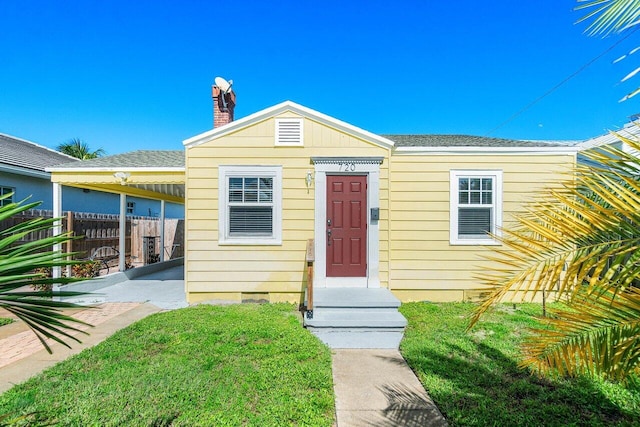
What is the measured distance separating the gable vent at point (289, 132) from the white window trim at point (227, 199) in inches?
21.4

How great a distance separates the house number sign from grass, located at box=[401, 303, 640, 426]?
3156 mm

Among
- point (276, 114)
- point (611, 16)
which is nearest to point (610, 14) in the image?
point (611, 16)

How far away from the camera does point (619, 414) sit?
106 inches

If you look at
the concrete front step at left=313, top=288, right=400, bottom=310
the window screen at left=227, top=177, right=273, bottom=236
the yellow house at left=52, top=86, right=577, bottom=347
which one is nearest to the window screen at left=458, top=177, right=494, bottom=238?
the yellow house at left=52, top=86, right=577, bottom=347

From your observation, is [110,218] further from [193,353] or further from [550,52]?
[550,52]

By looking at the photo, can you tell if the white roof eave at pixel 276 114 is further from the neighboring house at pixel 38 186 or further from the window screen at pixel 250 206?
the neighboring house at pixel 38 186

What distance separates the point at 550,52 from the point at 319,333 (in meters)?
12.1

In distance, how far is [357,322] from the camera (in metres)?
4.50

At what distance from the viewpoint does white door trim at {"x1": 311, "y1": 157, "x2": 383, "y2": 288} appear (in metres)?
6.01

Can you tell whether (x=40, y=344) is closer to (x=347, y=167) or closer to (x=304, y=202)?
(x=304, y=202)

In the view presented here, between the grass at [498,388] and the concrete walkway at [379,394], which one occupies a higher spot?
the grass at [498,388]

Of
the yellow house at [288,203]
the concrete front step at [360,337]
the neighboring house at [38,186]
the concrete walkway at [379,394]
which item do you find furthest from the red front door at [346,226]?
the neighboring house at [38,186]

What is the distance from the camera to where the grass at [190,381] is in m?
2.56

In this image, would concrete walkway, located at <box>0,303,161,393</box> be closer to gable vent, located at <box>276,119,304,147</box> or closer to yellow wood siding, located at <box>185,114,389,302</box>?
yellow wood siding, located at <box>185,114,389,302</box>
